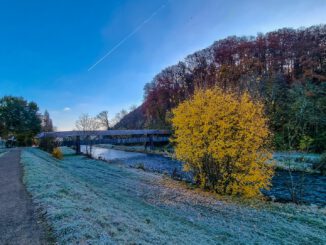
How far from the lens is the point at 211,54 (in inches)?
1777

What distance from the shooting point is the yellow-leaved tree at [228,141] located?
8555mm

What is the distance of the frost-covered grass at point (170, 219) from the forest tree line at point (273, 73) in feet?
50.7

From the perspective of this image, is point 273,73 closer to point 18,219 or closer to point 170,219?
point 170,219

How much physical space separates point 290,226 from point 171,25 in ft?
39.7

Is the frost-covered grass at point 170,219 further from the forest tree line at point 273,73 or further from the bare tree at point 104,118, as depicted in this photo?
the bare tree at point 104,118

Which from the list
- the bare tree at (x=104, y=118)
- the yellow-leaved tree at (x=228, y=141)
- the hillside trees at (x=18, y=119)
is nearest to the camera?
the yellow-leaved tree at (x=228, y=141)

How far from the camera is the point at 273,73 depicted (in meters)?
31.6

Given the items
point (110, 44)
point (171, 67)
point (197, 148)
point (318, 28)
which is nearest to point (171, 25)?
point (110, 44)

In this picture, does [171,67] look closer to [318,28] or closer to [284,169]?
[318,28]

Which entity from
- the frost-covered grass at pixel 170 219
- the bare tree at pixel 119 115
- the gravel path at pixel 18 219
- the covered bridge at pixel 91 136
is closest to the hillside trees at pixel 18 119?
the covered bridge at pixel 91 136

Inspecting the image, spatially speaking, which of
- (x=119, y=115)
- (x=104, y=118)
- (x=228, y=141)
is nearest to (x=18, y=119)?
A: (x=104, y=118)

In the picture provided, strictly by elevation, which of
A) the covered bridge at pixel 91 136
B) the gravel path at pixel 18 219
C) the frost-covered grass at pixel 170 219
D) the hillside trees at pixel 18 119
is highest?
the hillside trees at pixel 18 119

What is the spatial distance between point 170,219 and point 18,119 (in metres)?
37.0

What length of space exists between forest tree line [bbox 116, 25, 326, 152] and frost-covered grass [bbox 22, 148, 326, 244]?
50.7ft
